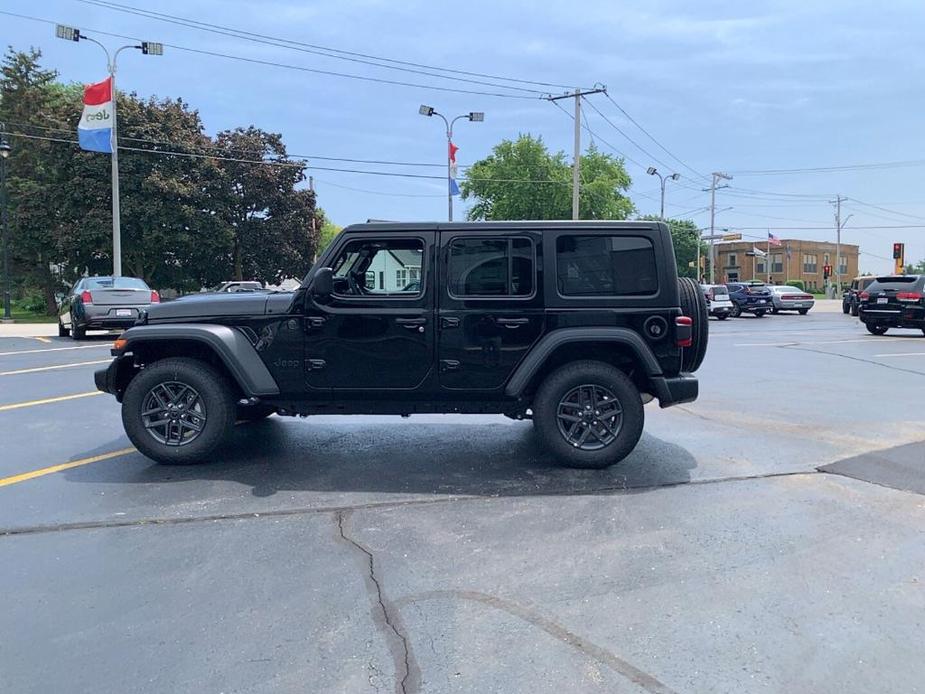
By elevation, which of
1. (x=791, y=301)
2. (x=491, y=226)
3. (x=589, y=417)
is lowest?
(x=589, y=417)

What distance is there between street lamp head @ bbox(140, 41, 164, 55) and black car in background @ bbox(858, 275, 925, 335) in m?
25.8

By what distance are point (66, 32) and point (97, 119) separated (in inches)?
129

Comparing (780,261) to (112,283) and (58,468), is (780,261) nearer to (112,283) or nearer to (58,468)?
(112,283)

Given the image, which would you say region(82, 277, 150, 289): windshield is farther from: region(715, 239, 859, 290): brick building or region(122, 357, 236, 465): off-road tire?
region(715, 239, 859, 290): brick building

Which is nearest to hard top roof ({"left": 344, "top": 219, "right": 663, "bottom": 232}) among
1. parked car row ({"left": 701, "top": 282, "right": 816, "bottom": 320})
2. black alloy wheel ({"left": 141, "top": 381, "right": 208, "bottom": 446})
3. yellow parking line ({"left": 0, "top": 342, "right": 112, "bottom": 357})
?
black alloy wheel ({"left": 141, "top": 381, "right": 208, "bottom": 446})

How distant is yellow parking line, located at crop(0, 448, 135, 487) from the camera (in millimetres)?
5336

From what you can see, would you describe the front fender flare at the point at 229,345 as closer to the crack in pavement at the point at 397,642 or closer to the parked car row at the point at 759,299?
the crack in pavement at the point at 397,642

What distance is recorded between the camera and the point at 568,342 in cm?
539

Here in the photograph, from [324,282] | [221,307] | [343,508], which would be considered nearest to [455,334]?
[324,282]

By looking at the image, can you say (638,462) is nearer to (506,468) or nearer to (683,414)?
(506,468)

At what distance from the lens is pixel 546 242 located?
18.0 ft

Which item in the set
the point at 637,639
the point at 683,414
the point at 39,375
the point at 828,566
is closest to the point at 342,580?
the point at 637,639

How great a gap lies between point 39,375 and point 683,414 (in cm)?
980

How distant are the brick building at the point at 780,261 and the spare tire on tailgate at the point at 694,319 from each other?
101 metres
